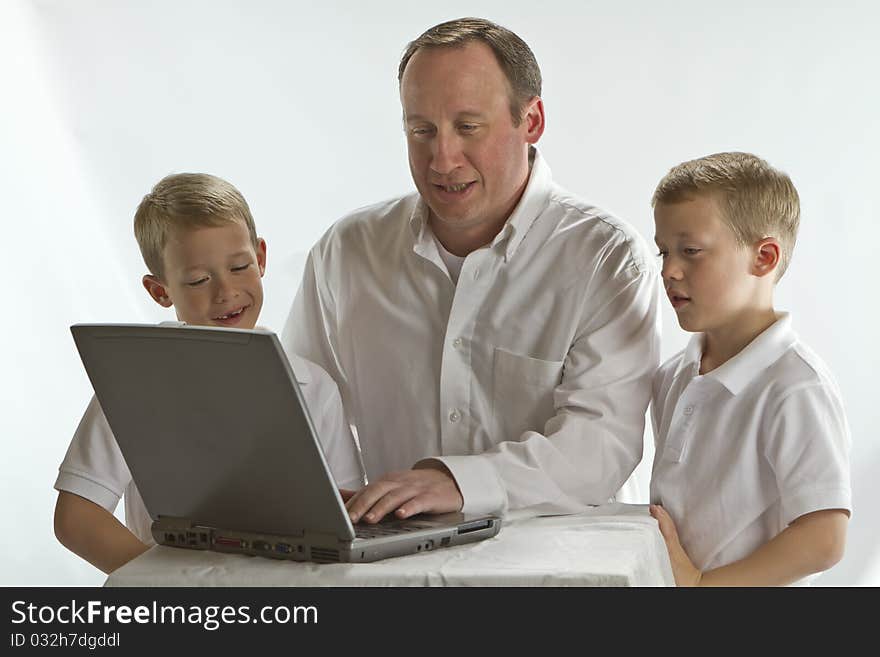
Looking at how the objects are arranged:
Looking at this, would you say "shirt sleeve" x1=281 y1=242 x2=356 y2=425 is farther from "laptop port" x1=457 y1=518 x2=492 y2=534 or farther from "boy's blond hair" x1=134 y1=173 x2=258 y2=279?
"laptop port" x1=457 y1=518 x2=492 y2=534

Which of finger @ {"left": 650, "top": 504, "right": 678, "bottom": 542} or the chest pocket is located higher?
the chest pocket

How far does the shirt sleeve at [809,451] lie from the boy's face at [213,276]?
0.93m

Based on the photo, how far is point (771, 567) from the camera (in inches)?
76.2

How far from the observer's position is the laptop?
1.48m

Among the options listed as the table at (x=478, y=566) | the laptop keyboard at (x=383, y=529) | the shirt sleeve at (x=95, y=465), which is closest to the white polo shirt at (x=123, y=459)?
the shirt sleeve at (x=95, y=465)

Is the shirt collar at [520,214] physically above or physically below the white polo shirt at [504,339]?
above

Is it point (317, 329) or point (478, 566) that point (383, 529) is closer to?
point (478, 566)

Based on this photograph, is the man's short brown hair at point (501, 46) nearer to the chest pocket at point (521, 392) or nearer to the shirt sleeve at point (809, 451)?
the chest pocket at point (521, 392)

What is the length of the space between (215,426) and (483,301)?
0.81 metres

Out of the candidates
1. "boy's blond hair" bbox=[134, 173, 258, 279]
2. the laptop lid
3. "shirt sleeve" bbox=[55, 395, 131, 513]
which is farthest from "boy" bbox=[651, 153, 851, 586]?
"shirt sleeve" bbox=[55, 395, 131, 513]

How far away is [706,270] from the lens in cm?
209

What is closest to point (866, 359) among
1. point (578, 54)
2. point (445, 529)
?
point (578, 54)

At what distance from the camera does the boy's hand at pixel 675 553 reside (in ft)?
6.27
